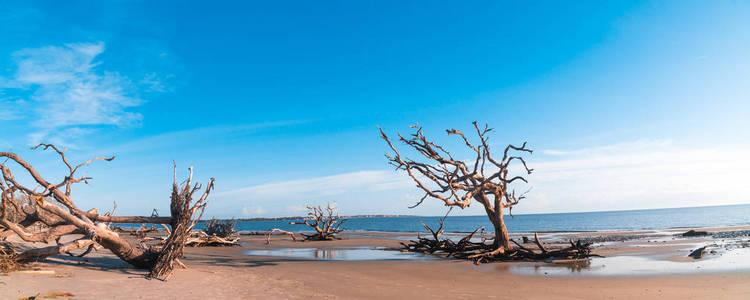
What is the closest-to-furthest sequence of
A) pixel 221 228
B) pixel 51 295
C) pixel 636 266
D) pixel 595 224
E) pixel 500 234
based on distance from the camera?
pixel 51 295
pixel 636 266
pixel 500 234
pixel 221 228
pixel 595 224

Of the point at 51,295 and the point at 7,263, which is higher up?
the point at 7,263

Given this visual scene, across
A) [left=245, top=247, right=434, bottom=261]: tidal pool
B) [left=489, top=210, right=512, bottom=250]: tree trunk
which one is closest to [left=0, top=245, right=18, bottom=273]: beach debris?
[left=245, top=247, right=434, bottom=261]: tidal pool

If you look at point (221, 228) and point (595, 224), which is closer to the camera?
point (221, 228)

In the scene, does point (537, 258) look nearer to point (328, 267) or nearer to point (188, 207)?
point (328, 267)

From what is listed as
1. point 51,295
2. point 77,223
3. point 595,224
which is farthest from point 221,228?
point 595,224

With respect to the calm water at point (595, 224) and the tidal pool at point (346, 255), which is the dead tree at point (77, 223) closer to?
the tidal pool at point (346, 255)

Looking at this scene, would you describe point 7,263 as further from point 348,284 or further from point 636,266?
point 636,266

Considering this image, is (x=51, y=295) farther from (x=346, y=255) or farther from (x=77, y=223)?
(x=346, y=255)

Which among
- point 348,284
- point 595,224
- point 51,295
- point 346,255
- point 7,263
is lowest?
point 595,224

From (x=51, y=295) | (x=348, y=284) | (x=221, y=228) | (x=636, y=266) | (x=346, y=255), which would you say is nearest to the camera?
(x=51, y=295)

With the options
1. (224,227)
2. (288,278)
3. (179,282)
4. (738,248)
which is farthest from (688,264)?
(224,227)

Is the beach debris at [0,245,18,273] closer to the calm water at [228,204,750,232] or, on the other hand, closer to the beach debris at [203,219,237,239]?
the beach debris at [203,219,237,239]

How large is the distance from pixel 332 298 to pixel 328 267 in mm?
5017

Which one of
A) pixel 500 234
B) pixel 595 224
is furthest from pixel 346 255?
pixel 595 224
